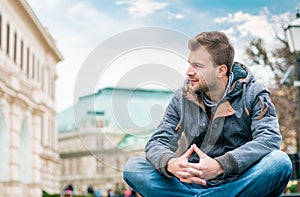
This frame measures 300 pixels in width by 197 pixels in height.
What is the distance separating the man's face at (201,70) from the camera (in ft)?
5.55

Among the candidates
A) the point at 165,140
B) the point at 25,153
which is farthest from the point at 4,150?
the point at 165,140

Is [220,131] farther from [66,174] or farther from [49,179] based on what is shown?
[66,174]

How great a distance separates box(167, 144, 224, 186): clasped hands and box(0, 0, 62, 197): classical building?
1306cm

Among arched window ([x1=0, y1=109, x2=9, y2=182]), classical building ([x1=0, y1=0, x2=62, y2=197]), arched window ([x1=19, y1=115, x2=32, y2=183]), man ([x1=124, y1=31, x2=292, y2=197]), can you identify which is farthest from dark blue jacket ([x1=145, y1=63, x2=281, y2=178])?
arched window ([x1=19, y1=115, x2=32, y2=183])

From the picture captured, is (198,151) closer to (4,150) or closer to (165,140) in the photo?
(165,140)

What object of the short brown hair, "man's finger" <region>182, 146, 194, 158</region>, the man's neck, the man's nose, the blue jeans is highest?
the short brown hair

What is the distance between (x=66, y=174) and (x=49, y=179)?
35867mm

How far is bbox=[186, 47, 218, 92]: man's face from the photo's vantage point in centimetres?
169

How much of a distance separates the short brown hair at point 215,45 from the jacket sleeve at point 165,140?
0.14 meters

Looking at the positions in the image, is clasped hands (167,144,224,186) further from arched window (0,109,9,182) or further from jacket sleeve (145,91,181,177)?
arched window (0,109,9,182)

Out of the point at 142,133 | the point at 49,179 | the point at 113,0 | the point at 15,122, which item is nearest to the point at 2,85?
the point at 15,122

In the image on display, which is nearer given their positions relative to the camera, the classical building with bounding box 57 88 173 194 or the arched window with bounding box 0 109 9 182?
the classical building with bounding box 57 88 173 194

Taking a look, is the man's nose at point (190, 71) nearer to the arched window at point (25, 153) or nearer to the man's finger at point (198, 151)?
the man's finger at point (198, 151)

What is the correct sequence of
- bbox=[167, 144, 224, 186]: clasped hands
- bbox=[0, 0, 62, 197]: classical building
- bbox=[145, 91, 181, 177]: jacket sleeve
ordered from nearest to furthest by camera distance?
bbox=[167, 144, 224, 186]: clasped hands < bbox=[145, 91, 181, 177]: jacket sleeve < bbox=[0, 0, 62, 197]: classical building
